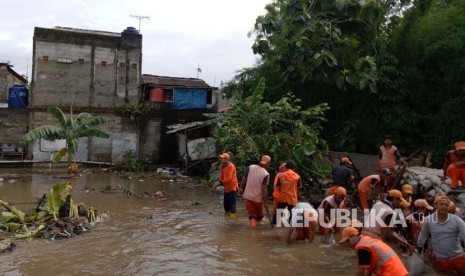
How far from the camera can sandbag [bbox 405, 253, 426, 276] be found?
6344mm

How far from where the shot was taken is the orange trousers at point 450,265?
6.34 meters

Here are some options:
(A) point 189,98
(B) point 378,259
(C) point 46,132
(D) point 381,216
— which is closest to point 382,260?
(B) point 378,259

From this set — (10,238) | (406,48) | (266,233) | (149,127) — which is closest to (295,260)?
(266,233)

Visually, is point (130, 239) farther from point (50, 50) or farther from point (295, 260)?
point (50, 50)

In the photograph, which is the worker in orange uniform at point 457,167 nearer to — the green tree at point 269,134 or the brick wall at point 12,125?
the green tree at point 269,134

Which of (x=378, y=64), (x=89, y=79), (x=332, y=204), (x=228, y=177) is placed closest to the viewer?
(x=332, y=204)

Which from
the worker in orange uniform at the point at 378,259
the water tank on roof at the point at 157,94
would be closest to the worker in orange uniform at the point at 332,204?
the worker in orange uniform at the point at 378,259

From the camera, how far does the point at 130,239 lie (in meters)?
8.70

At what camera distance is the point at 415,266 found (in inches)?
251

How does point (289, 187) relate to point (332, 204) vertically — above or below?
above

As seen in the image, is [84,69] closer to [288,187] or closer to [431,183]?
[288,187]

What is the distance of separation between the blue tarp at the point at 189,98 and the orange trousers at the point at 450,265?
18.8 meters

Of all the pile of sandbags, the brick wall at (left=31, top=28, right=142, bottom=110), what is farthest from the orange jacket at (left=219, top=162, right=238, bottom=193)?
the brick wall at (left=31, top=28, right=142, bottom=110)

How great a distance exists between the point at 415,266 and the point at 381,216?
0.82 meters
